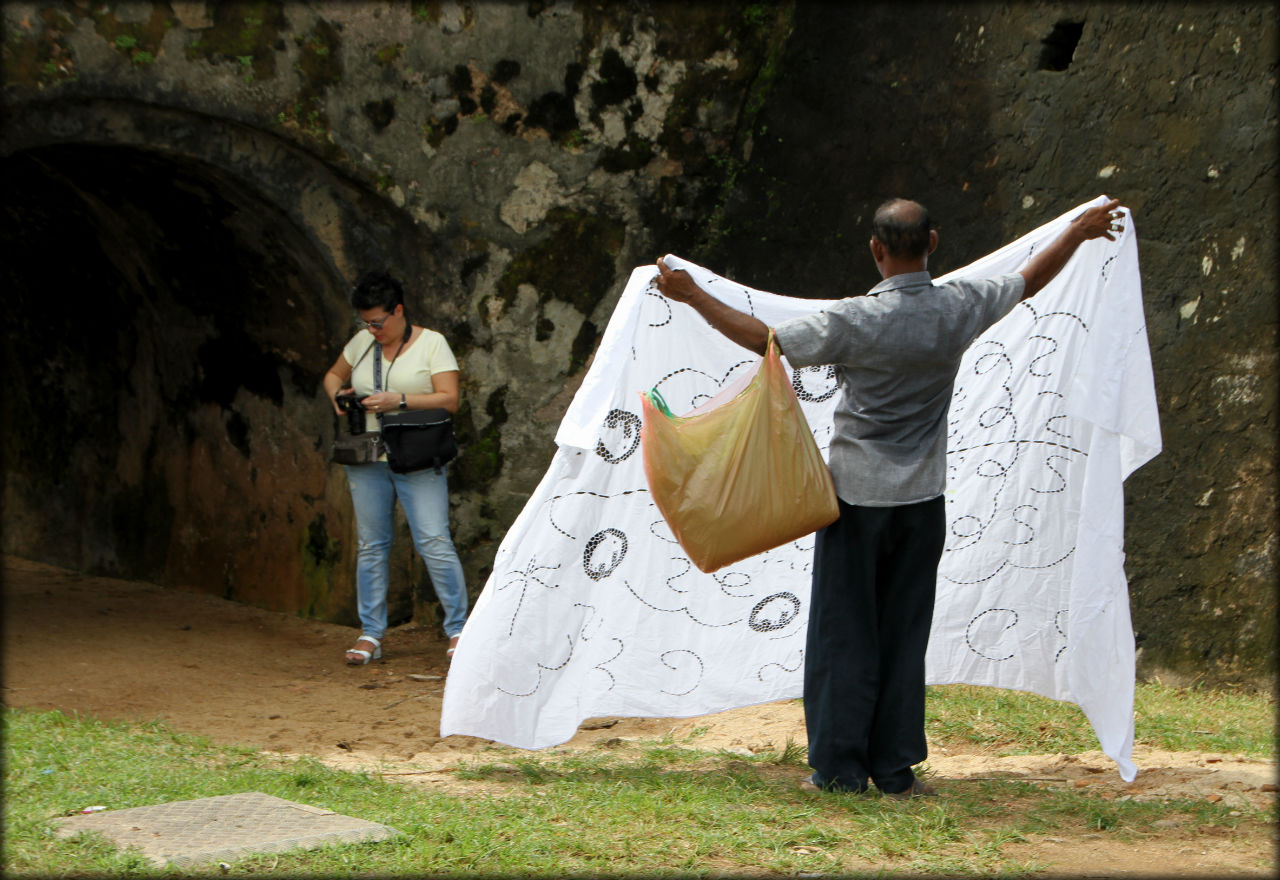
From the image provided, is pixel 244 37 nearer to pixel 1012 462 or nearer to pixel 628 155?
pixel 628 155

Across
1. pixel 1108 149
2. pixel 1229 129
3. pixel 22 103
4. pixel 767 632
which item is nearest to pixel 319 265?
pixel 22 103

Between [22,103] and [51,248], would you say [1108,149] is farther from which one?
[51,248]

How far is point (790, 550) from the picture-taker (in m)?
3.83

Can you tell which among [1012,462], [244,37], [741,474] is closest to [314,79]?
[244,37]

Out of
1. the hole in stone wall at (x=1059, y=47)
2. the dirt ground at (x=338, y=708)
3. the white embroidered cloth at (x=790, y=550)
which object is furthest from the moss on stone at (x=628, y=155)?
the dirt ground at (x=338, y=708)

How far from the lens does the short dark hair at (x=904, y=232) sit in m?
3.19

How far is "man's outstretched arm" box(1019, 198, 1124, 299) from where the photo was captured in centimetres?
341

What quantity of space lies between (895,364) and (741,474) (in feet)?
1.62

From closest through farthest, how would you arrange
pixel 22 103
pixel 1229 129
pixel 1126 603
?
pixel 1126 603, pixel 1229 129, pixel 22 103

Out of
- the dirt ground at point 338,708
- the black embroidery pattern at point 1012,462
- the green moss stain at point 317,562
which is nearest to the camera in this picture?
the dirt ground at point 338,708

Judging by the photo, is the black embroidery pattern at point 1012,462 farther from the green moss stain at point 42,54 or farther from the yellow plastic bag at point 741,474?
the green moss stain at point 42,54

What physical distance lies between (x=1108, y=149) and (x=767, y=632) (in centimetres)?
251

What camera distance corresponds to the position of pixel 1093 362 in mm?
Answer: 3654

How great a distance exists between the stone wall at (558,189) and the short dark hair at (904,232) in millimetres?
2011
